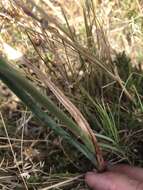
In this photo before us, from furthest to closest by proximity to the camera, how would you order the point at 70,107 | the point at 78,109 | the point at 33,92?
the point at 78,109
the point at 70,107
the point at 33,92

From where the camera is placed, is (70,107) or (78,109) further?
(78,109)

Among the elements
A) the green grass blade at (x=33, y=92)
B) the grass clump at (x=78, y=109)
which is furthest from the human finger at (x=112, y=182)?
the green grass blade at (x=33, y=92)

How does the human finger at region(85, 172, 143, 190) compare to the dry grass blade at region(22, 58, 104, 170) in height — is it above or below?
below

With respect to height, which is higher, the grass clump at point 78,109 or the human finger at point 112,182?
the grass clump at point 78,109

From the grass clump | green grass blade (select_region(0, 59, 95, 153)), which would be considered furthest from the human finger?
green grass blade (select_region(0, 59, 95, 153))

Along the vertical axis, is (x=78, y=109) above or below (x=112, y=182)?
above

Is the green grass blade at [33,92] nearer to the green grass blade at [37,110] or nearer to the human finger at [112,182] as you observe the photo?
the green grass blade at [37,110]

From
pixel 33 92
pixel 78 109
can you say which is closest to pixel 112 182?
pixel 78 109

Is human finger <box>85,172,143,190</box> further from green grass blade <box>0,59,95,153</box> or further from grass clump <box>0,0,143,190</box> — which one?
green grass blade <box>0,59,95,153</box>

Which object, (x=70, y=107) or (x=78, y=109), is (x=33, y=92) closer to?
(x=70, y=107)

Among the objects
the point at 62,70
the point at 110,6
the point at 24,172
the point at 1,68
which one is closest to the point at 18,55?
the point at 1,68

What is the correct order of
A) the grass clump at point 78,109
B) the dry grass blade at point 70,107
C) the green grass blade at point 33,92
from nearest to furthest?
1. the green grass blade at point 33,92
2. the dry grass blade at point 70,107
3. the grass clump at point 78,109

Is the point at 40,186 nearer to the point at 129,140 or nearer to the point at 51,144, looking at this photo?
the point at 51,144
